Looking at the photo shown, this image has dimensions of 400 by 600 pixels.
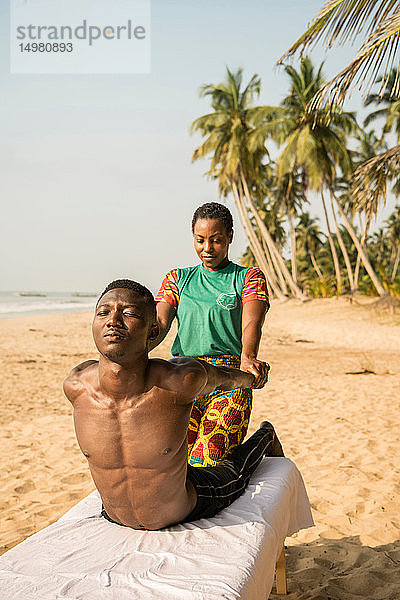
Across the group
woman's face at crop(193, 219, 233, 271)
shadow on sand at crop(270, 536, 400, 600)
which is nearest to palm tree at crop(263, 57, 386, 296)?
shadow on sand at crop(270, 536, 400, 600)

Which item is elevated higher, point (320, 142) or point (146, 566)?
point (320, 142)

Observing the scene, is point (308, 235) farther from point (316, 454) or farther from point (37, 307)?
point (316, 454)

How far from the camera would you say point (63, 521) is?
243cm

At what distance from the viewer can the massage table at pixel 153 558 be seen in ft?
5.99

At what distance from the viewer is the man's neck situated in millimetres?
2092

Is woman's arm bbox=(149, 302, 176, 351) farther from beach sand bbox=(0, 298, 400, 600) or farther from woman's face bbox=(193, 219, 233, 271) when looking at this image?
beach sand bbox=(0, 298, 400, 600)

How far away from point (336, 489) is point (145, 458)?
2.93 metres

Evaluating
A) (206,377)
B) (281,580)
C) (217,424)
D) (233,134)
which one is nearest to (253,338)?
(217,424)

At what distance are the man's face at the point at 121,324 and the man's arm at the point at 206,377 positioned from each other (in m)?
0.21

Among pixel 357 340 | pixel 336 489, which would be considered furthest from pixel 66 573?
pixel 357 340

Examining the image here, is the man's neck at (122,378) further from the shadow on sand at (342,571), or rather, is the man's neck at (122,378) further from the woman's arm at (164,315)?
the shadow on sand at (342,571)

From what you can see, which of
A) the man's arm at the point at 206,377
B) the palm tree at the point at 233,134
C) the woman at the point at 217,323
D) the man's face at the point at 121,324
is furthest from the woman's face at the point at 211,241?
the palm tree at the point at 233,134

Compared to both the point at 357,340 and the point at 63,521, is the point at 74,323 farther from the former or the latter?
the point at 63,521

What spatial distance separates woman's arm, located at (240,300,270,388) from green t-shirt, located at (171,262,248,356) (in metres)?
0.07
